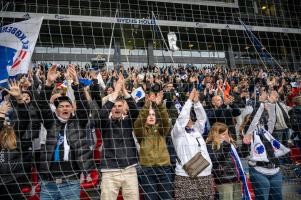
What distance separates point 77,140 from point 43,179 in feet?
1.97

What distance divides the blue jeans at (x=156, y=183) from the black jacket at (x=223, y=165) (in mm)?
684

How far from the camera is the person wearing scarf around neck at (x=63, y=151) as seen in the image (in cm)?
401

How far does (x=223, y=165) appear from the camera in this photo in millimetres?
4863

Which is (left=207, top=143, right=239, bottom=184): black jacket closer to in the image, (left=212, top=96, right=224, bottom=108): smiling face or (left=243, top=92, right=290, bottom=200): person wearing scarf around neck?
(left=243, top=92, right=290, bottom=200): person wearing scarf around neck

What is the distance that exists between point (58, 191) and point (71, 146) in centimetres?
55

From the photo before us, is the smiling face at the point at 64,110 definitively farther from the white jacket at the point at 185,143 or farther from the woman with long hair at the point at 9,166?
the white jacket at the point at 185,143

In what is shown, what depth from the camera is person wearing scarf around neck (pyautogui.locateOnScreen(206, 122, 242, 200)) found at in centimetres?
476

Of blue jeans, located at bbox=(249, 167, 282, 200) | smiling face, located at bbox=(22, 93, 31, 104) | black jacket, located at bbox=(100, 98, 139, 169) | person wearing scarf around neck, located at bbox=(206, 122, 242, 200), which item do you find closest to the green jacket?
black jacket, located at bbox=(100, 98, 139, 169)

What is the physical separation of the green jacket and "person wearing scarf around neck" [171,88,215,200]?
0.56 ft

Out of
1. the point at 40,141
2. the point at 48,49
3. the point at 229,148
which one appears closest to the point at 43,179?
the point at 40,141

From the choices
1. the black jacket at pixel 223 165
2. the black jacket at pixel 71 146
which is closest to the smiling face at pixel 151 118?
the black jacket at pixel 71 146

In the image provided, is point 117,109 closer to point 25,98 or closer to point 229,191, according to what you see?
point 25,98

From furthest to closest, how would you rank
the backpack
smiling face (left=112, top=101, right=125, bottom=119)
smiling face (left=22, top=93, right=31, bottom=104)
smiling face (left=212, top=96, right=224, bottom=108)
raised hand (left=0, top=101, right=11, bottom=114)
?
1. the backpack
2. smiling face (left=212, top=96, right=224, bottom=108)
3. smiling face (left=112, top=101, right=125, bottom=119)
4. smiling face (left=22, top=93, right=31, bottom=104)
5. raised hand (left=0, top=101, right=11, bottom=114)

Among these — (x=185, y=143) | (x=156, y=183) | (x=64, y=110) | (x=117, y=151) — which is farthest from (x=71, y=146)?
(x=185, y=143)
